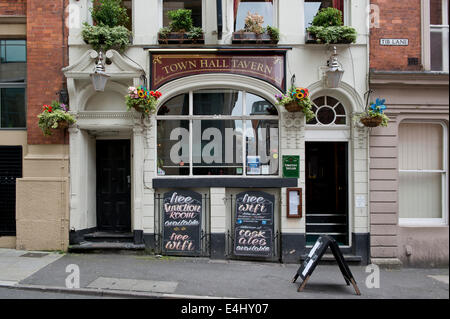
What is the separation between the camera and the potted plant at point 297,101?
7797mm

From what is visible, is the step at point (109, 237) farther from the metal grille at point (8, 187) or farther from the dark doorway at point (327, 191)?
the dark doorway at point (327, 191)

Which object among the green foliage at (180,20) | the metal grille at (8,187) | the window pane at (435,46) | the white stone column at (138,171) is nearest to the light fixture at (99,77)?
the white stone column at (138,171)

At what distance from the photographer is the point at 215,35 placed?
8398 millimetres

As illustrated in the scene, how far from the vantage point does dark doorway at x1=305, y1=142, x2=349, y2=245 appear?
8906 millimetres

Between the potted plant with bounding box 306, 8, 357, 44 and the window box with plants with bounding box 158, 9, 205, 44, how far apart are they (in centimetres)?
262

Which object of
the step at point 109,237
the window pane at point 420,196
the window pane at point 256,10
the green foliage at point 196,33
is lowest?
the step at point 109,237

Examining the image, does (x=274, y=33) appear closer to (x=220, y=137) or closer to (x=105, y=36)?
(x=220, y=137)

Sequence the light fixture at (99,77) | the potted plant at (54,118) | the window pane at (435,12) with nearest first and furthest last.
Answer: the light fixture at (99,77), the potted plant at (54,118), the window pane at (435,12)

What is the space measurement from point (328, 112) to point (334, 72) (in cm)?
111

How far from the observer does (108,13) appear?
831 cm

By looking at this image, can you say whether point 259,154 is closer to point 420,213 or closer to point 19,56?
point 420,213

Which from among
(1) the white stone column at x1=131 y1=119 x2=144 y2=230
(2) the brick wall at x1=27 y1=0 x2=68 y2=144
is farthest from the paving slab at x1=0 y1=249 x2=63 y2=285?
(2) the brick wall at x1=27 y1=0 x2=68 y2=144

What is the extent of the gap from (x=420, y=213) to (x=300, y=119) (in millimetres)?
3626

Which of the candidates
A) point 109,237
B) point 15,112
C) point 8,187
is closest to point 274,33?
point 109,237
